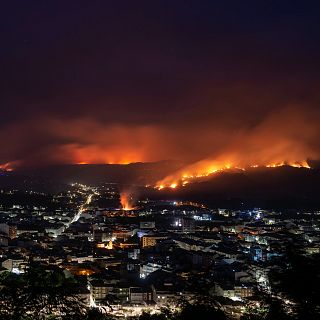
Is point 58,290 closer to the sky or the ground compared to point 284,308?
closer to the sky

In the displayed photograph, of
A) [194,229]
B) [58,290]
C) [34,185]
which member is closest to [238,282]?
[58,290]

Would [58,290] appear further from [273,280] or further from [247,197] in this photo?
[247,197]

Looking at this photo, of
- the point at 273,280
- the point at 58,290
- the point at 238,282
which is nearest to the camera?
the point at 58,290

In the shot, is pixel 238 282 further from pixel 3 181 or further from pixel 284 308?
pixel 3 181

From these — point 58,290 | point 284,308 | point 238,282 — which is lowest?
point 238,282

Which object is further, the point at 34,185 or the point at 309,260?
the point at 34,185

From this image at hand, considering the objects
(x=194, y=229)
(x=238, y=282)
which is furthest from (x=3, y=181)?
(x=238, y=282)

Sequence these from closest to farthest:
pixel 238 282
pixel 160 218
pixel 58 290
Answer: pixel 58 290 → pixel 238 282 → pixel 160 218
